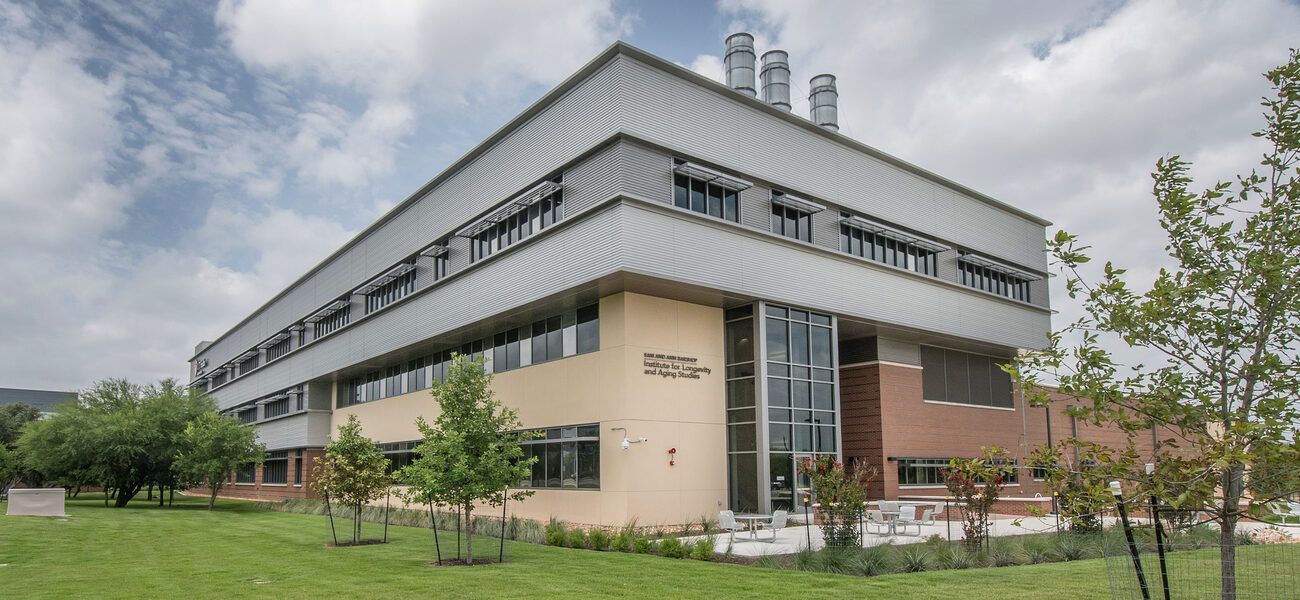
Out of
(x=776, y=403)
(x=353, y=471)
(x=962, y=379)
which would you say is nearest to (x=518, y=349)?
(x=353, y=471)

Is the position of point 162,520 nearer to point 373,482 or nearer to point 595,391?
point 373,482

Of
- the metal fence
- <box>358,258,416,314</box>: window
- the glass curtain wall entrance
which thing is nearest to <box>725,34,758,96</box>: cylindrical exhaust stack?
the glass curtain wall entrance

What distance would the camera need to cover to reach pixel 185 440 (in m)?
48.3

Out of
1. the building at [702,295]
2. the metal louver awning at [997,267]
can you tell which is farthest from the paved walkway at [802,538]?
the metal louver awning at [997,267]

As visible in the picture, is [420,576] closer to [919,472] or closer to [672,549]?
[672,549]

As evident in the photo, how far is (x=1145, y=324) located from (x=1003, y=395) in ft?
111

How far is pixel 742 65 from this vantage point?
105ft

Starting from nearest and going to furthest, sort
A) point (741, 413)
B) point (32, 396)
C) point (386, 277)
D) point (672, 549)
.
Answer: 1. point (672, 549)
2. point (741, 413)
3. point (386, 277)
4. point (32, 396)

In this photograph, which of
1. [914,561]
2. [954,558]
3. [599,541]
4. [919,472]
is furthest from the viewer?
[919,472]

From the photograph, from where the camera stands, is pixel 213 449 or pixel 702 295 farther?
pixel 213 449

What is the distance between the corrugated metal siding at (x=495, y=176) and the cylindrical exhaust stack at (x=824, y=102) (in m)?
13.2

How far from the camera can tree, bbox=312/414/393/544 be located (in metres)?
22.4

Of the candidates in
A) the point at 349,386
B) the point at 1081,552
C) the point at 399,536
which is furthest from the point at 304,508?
the point at 1081,552

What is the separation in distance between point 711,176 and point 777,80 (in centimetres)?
915
